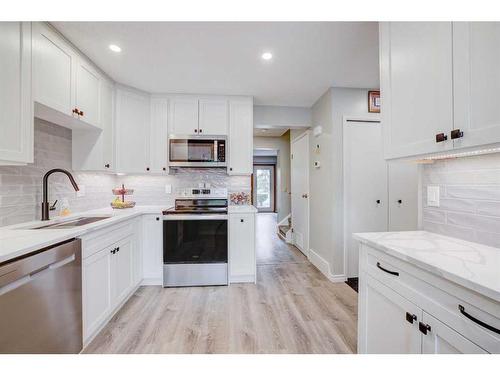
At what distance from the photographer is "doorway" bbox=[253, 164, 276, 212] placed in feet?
29.0

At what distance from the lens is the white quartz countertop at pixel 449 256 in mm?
685

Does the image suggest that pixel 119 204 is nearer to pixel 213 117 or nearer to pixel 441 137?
pixel 213 117

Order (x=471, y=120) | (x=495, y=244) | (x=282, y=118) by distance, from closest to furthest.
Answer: (x=471, y=120)
(x=495, y=244)
(x=282, y=118)

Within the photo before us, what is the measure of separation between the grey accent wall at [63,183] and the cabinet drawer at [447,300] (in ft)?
7.54

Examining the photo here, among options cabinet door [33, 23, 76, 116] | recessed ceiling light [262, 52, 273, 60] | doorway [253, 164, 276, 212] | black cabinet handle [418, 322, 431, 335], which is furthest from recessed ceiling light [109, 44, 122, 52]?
doorway [253, 164, 276, 212]

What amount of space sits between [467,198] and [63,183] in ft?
10.3

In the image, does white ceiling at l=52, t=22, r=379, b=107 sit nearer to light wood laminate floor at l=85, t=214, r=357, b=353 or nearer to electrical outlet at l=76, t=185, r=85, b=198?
electrical outlet at l=76, t=185, r=85, b=198

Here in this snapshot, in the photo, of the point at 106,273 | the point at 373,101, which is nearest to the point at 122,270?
the point at 106,273

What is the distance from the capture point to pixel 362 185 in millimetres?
2695

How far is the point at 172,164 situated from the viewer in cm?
270

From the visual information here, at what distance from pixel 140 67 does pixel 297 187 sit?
3027 mm

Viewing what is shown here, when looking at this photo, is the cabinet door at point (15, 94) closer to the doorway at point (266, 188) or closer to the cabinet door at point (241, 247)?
the cabinet door at point (241, 247)
